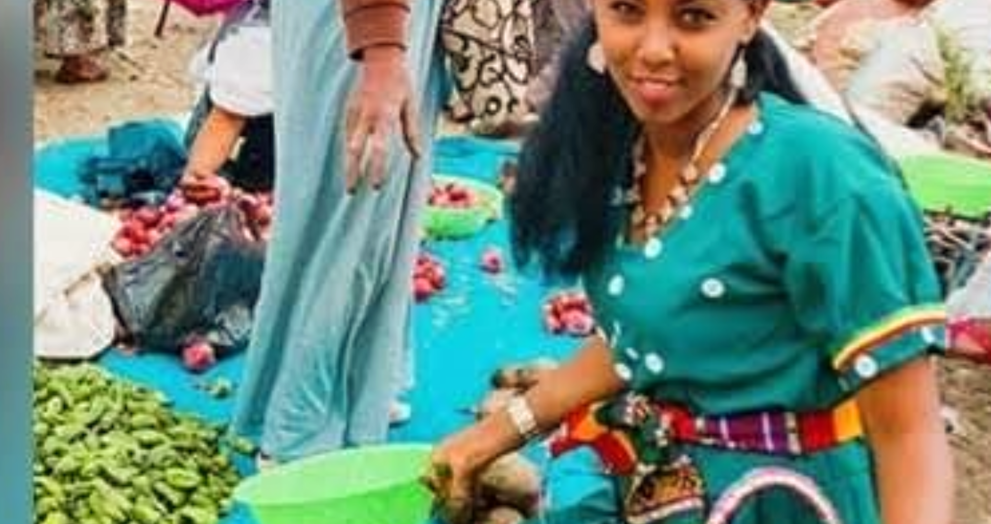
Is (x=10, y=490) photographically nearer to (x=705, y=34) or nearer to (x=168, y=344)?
(x=705, y=34)

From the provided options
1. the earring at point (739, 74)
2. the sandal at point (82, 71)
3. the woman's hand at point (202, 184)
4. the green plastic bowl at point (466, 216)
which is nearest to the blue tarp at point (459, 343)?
the green plastic bowl at point (466, 216)

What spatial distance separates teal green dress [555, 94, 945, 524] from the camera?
111 cm

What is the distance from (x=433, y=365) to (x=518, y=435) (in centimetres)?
73

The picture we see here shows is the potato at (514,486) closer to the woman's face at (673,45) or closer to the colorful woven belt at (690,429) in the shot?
the colorful woven belt at (690,429)

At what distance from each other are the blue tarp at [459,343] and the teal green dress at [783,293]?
0.62 meters

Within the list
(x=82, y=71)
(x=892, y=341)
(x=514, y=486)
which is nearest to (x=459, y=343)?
(x=514, y=486)

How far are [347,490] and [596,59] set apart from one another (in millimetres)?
477

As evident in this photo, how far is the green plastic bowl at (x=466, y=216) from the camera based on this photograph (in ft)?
7.25

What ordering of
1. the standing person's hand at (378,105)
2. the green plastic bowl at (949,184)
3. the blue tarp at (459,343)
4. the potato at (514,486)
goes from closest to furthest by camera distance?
the standing person's hand at (378,105)
the potato at (514,486)
the blue tarp at (459,343)
the green plastic bowl at (949,184)

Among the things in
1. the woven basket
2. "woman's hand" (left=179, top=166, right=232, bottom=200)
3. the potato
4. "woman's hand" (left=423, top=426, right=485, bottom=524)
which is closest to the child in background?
"woman's hand" (left=179, top=166, right=232, bottom=200)

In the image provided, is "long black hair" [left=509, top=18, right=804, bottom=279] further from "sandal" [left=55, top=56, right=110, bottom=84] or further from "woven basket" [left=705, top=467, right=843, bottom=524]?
"sandal" [left=55, top=56, right=110, bottom=84]

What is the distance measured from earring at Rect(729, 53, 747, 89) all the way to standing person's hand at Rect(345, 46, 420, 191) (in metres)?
0.34

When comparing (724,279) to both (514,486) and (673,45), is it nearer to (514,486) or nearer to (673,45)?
(673,45)

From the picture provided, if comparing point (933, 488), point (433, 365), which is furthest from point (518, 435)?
point (433, 365)
